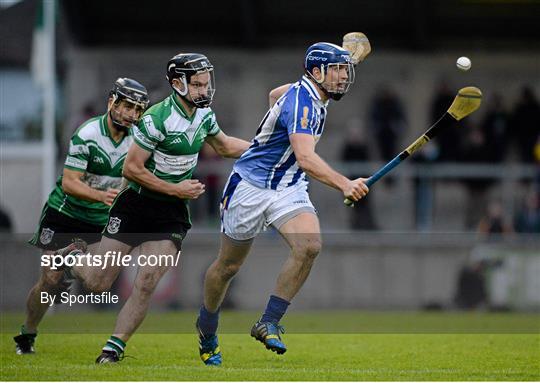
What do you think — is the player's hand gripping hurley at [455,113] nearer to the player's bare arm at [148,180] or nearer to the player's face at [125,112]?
the player's bare arm at [148,180]

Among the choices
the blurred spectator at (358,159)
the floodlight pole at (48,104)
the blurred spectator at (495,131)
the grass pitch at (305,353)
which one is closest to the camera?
the grass pitch at (305,353)

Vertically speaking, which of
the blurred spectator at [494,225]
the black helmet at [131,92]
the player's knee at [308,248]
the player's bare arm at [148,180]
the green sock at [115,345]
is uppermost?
the black helmet at [131,92]

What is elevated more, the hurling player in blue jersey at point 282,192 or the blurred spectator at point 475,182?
the hurling player in blue jersey at point 282,192

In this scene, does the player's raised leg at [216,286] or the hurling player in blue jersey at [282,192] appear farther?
the player's raised leg at [216,286]

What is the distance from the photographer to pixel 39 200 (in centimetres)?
1916

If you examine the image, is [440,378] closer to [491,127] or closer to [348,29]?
[491,127]

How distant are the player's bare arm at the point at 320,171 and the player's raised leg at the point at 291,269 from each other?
376 millimetres

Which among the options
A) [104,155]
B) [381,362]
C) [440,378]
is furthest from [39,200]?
[440,378]

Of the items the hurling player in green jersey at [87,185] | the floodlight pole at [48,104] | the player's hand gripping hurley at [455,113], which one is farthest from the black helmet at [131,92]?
the floodlight pole at [48,104]

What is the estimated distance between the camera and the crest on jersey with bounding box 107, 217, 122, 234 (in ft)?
31.0

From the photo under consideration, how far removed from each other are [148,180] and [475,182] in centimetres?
1164

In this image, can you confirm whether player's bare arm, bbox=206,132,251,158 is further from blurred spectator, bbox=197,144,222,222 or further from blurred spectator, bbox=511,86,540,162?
blurred spectator, bbox=511,86,540,162

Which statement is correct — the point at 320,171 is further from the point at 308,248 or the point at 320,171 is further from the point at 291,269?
the point at 291,269

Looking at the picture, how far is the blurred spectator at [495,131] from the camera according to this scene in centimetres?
2030
